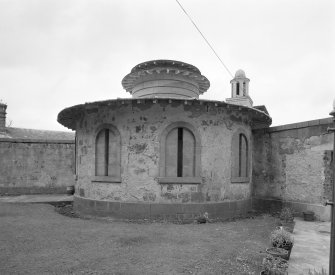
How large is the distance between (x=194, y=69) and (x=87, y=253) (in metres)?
10.5

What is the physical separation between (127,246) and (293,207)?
6.96 metres

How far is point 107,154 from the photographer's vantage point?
34.7 feet

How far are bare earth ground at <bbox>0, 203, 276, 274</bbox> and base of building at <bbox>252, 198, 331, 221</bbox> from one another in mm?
1664

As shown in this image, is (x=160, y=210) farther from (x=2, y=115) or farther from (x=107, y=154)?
(x=2, y=115)

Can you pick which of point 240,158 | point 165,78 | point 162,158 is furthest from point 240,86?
point 162,158

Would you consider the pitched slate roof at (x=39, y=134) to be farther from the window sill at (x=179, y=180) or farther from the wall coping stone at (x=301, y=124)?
the wall coping stone at (x=301, y=124)

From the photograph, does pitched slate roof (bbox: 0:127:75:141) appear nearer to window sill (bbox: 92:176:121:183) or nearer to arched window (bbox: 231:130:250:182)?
window sill (bbox: 92:176:121:183)

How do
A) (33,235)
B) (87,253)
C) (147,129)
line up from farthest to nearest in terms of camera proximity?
(147,129)
(33,235)
(87,253)

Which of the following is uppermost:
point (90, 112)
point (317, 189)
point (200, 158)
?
point (90, 112)

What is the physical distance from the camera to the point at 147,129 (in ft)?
32.6

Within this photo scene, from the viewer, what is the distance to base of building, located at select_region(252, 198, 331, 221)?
991 cm

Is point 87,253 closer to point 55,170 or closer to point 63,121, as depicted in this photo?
point 63,121

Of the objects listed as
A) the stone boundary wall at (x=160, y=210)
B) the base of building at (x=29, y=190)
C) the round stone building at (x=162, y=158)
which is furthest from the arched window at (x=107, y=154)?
the base of building at (x=29, y=190)

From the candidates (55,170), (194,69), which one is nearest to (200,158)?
(194,69)
